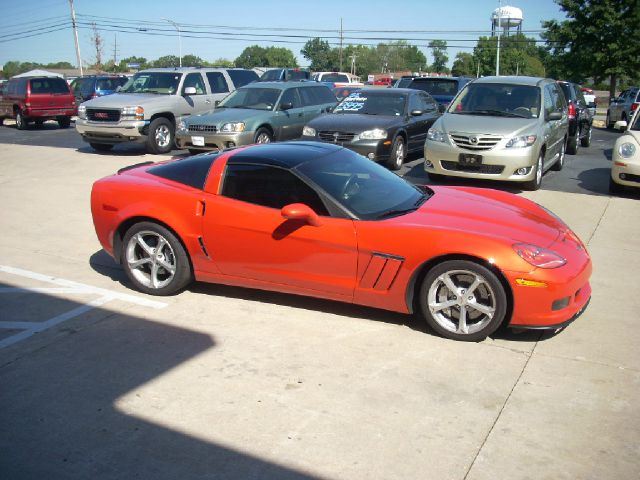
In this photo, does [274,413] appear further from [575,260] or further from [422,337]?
[575,260]

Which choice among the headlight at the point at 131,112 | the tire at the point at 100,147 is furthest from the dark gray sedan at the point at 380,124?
the tire at the point at 100,147

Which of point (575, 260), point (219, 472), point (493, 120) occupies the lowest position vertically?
point (219, 472)

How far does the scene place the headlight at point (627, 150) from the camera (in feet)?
32.2

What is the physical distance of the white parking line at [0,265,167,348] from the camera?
5.02 m

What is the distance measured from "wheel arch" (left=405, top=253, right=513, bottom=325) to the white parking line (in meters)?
2.15

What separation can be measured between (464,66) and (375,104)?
9531 centimetres

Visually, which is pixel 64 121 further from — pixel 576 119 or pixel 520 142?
pixel 520 142

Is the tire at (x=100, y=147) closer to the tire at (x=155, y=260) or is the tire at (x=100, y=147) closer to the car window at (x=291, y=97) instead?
the car window at (x=291, y=97)

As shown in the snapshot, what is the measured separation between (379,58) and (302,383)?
490 feet

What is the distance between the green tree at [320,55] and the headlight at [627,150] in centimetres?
12829

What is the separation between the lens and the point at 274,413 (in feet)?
12.3

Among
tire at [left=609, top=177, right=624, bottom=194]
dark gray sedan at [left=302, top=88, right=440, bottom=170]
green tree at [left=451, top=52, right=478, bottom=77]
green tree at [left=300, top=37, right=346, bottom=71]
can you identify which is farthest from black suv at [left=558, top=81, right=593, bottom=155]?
green tree at [left=300, top=37, right=346, bottom=71]

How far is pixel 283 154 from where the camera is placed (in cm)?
553

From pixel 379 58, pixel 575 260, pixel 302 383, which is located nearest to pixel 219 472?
pixel 302 383
